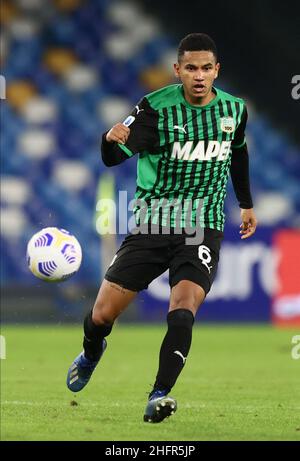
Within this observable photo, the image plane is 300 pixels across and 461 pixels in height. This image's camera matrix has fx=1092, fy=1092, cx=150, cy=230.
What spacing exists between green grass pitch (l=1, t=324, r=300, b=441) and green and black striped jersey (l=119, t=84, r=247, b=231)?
1.10 m

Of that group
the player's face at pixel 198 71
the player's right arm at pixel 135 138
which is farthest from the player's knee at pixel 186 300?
the player's face at pixel 198 71

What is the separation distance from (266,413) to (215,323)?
8.13 meters

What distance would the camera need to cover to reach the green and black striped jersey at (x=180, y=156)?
19.5 ft

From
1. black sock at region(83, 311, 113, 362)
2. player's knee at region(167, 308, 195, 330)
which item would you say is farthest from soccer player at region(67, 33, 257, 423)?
player's knee at region(167, 308, 195, 330)

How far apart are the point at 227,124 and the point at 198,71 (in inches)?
15.6

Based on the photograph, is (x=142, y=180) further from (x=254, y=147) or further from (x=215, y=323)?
(x=254, y=147)

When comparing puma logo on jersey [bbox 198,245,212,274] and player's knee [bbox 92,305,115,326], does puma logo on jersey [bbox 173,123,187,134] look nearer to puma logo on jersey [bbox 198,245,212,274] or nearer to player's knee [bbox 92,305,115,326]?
puma logo on jersey [bbox 198,245,212,274]

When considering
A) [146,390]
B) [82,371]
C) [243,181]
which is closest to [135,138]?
[243,181]

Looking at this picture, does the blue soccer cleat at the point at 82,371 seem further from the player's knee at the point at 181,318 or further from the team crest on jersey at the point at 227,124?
the team crest on jersey at the point at 227,124

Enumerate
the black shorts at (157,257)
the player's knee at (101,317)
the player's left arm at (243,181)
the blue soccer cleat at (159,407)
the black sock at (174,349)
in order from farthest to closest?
1. the player's left arm at (243,181)
2. the player's knee at (101,317)
3. the black shorts at (157,257)
4. the black sock at (174,349)
5. the blue soccer cleat at (159,407)

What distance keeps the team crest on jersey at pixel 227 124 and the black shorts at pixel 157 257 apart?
562 millimetres

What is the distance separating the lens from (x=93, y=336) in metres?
6.29

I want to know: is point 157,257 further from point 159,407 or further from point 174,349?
point 159,407
